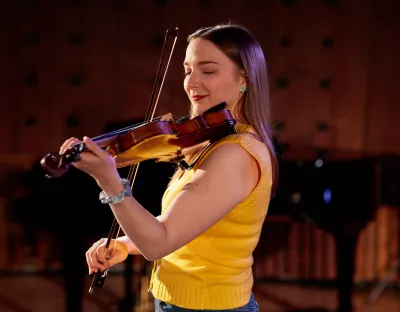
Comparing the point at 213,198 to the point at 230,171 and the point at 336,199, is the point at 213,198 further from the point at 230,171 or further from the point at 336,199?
the point at 336,199

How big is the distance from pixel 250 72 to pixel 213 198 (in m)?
0.39

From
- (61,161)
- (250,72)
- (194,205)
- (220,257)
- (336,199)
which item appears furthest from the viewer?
(336,199)

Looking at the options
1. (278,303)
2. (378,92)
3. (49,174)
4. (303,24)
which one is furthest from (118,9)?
(49,174)

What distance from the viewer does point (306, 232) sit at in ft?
15.1

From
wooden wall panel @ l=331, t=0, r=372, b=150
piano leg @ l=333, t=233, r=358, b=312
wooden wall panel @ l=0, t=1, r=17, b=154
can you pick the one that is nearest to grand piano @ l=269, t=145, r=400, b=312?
piano leg @ l=333, t=233, r=358, b=312

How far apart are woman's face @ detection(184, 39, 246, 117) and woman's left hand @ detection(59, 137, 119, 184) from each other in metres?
0.39

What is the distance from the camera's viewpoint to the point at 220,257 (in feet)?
4.45

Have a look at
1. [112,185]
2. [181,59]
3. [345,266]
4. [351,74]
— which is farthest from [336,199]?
[112,185]

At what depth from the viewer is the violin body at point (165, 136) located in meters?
1.30

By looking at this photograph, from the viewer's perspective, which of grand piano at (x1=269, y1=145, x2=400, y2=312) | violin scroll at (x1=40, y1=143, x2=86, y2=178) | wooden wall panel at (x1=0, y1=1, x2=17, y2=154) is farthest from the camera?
wooden wall panel at (x1=0, y1=1, x2=17, y2=154)

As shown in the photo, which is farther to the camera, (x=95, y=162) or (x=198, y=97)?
(x=198, y=97)

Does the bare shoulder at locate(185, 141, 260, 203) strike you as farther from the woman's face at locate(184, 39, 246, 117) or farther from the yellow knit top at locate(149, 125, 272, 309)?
the woman's face at locate(184, 39, 246, 117)

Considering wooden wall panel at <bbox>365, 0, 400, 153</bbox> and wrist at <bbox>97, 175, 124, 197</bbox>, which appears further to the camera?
wooden wall panel at <bbox>365, 0, 400, 153</bbox>

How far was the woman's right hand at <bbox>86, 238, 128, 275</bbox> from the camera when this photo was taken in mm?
1487
